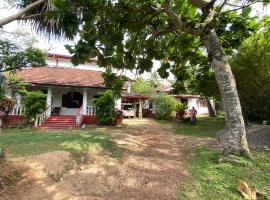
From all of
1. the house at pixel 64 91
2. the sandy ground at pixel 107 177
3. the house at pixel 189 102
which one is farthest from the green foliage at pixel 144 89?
the sandy ground at pixel 107 177

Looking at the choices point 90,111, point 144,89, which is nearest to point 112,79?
point 90,111

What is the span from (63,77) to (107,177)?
47.4 ft

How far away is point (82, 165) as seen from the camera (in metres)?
7.06

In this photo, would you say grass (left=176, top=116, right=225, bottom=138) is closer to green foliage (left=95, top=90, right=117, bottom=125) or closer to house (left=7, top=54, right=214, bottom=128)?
house (left=7, top=54, right=214, bottom=128)

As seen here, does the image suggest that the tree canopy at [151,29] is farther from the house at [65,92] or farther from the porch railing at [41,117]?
the porch railing at [41,117]

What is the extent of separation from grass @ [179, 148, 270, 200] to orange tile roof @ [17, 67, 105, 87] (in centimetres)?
1162

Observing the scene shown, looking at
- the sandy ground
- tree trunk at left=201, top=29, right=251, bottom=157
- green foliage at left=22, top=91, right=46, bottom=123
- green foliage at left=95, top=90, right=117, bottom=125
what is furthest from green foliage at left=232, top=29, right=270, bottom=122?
green foliage at left=22, top=91, right=46, bottom=123

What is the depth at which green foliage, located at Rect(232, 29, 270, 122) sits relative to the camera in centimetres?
1188

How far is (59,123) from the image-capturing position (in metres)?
16.1

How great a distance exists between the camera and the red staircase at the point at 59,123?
50.8 ft

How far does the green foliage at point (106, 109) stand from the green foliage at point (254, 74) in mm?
8085

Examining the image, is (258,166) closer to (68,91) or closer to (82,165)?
(82,165)

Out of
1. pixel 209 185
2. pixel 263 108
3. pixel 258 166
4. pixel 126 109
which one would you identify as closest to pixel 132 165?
pixel 209 185

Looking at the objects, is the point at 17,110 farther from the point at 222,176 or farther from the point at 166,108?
the point at 222,176
